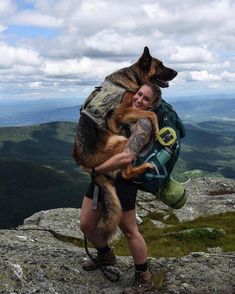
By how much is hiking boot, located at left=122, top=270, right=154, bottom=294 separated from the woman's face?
4.05m

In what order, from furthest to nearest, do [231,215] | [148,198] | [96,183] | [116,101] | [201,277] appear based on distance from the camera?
[148,198], [231,215], [201,277], [96,183], [116,101]

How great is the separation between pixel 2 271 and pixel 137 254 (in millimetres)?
3488

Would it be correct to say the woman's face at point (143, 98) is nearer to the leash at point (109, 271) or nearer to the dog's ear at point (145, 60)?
the dog's ear at point (145, 60)

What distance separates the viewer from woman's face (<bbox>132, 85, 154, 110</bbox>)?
28.0 ft

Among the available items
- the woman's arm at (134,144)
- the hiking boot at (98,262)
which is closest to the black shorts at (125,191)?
the woman's arm at (134,144)

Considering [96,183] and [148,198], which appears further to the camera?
[148,198]

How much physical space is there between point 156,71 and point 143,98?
631mm

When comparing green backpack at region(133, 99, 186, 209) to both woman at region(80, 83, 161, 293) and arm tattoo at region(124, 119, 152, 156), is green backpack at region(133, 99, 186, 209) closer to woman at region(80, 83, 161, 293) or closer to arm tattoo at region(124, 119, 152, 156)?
woman at region(80, 83, 161, 293)

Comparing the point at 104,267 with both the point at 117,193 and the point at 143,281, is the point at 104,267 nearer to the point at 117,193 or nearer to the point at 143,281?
the point at 143,281

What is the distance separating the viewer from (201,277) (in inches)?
429

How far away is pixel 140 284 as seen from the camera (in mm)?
9930

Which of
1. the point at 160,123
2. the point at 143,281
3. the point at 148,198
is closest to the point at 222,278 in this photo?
the point at 143,281

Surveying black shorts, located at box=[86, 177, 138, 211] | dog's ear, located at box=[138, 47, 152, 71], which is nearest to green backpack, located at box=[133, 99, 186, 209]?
black shorts, located at box=[86, 177, 138, 211]

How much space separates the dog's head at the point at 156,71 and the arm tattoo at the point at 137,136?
924mm
